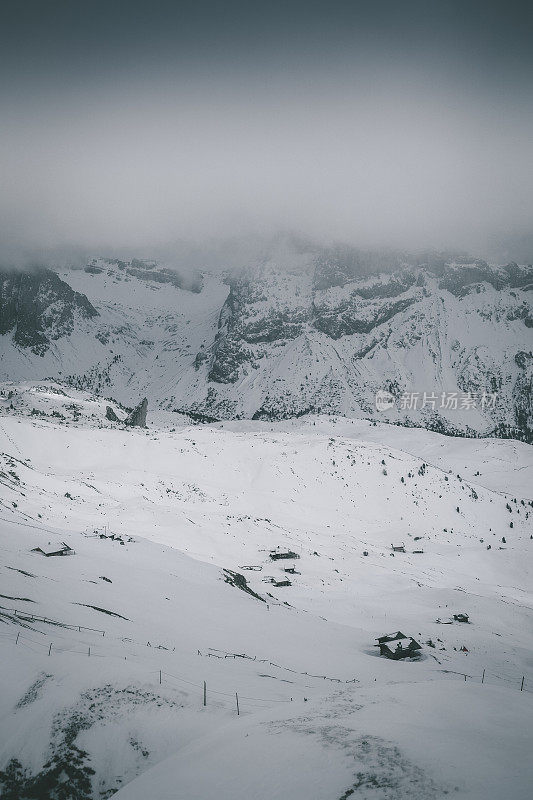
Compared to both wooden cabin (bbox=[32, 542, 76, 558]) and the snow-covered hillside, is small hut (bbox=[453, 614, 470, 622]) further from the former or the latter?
wooden cabin (bbox=[32, 542, 76, 558])

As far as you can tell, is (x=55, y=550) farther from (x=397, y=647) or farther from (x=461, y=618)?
(x=461, y=618)

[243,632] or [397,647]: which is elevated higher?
[243,632]

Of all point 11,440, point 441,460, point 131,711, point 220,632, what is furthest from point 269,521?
point 441,460

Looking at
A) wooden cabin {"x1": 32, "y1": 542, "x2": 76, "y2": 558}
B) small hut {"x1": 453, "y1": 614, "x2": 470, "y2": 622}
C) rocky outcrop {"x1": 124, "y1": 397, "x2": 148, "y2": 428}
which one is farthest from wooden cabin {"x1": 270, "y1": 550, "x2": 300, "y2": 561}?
rocky outcrop {"x1": 124, "y1": 397, "x2": 148, "y2": 428}

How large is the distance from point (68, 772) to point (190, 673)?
5.76 metres

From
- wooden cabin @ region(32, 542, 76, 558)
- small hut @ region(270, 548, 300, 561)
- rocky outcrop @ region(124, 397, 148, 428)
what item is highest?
wooden cabin @ region(32, 542, 76, 558)

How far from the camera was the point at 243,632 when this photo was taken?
2330 centimetres

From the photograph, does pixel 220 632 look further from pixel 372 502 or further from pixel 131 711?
pixel 372 502

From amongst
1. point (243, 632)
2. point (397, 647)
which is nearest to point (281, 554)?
point (397, 647)

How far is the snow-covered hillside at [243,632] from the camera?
27.3ft

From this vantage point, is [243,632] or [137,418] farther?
[137,418]

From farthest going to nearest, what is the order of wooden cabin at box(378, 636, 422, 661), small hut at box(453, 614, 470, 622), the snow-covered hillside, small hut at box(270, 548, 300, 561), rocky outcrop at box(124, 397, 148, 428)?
rocky outcrop at box(124, 397, 148, 428)
small hut at box(270, 548, 300, 561)
small hut at box(453, 614, 470, 622)
wooden cabin at box(378, 636, 422, 661)
the snow-covered hillside

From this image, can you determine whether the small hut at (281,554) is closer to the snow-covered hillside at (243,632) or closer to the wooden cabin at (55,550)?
the snow-covered hillside at (243,632)

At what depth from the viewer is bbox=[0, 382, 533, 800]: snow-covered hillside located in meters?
8.32
